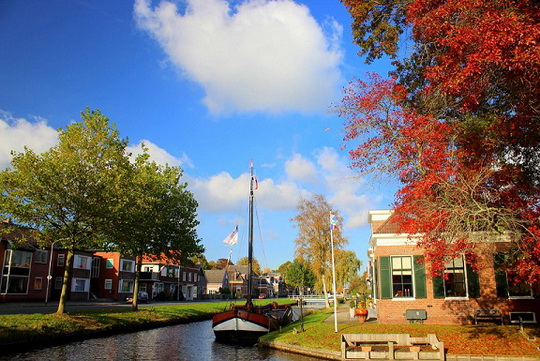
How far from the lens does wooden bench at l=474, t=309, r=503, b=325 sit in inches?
851

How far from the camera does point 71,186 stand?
2459 cm

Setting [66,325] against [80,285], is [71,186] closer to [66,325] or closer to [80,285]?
[66,325]

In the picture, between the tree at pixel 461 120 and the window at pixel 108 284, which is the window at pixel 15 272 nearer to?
the window at pixel 108 284

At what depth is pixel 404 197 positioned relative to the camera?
53.2 feet

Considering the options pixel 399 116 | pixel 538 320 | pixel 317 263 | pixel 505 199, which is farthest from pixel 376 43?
pixel 317 263

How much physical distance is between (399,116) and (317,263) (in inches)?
1226

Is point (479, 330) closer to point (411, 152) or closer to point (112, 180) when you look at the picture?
point (411, 152)

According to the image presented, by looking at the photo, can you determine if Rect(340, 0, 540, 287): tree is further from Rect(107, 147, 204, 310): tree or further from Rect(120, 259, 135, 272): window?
Rect(120, 259, 135, 272): window

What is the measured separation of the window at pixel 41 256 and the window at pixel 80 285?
652cm

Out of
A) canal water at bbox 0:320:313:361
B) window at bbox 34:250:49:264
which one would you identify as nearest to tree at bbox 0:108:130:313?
canal water at bbox 0:320:313:361

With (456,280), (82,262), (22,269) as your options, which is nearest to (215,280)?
(82,262)

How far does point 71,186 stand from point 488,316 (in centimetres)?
2427

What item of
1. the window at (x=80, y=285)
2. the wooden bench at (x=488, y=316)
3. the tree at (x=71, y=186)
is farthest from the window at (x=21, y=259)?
the wooden bench at (x=488, y=316)

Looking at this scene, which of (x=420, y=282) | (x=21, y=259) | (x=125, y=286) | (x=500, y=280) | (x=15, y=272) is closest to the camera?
(x=500, y=280)
